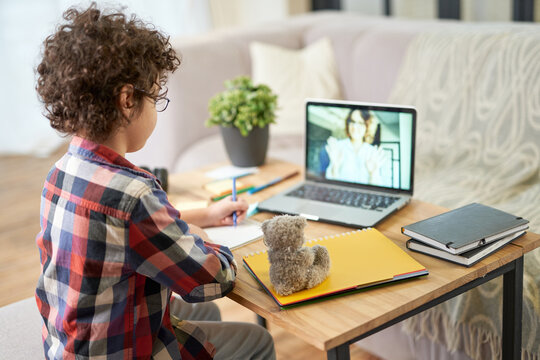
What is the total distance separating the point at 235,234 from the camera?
4.37 feet

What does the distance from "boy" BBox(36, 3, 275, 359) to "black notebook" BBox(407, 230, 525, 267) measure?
361 millimetres

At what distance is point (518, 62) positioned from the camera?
2041 mm

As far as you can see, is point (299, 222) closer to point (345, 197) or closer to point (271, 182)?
point (345, 197)

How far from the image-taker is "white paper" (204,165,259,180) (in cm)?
179

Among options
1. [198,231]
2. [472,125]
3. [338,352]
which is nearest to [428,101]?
[472,125]

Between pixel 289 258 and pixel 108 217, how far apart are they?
Answer: 0.30m

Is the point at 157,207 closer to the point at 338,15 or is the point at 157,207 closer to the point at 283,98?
the point at 283,98

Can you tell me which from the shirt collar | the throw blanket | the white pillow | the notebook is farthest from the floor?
the shirt collar

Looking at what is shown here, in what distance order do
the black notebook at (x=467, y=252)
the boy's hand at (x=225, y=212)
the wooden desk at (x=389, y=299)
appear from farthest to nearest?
the boy's hand at (x=225, y=212)
the black notebook at (x=467, y=252)
the wooden desk at (x=389, y=299)

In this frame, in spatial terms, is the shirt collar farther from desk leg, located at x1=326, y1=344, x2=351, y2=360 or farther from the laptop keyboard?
the laptop keyboard

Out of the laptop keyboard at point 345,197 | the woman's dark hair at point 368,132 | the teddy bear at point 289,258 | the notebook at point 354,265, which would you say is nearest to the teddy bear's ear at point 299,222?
the teddy bear at point 289,258

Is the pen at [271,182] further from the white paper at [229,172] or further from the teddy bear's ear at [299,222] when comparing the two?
the teddy bear's ear at [299,222]

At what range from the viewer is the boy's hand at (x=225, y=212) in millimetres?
1372

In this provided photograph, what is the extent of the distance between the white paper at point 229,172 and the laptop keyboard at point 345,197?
26cm
